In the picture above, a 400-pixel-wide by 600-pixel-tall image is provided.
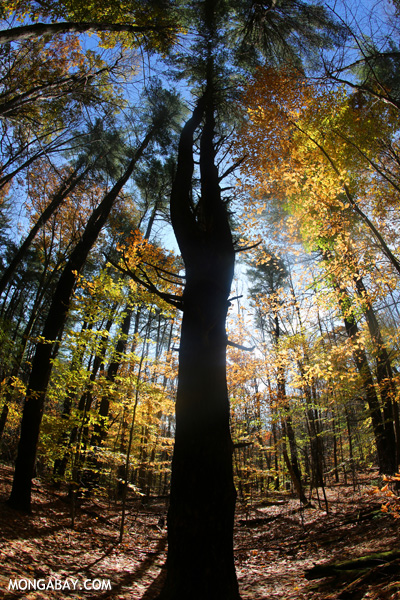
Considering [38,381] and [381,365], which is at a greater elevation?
[381,365]

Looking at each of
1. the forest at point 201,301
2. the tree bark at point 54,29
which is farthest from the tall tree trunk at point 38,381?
the tree bark at point 54,29

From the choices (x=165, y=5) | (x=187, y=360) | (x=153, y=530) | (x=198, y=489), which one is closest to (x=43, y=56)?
(x=165, y=5)

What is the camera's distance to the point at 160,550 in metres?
5.62

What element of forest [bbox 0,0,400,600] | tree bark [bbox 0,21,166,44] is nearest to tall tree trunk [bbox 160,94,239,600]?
forest [bbox 0,0,400,600]

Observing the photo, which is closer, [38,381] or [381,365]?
[38,381]

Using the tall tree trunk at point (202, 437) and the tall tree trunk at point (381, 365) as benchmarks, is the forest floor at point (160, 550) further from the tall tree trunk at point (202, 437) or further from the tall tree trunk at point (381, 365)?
the tall tree trunk at point (381, 365)

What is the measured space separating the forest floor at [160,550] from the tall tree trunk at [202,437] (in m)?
1.35

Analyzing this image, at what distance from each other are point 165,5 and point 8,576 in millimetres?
7963

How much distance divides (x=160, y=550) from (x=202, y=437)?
5539 mm

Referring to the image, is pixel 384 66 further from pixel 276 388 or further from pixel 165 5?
pixel 276 388

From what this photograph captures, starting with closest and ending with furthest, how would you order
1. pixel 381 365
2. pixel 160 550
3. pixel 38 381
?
pixel 160 550
pixel 38 381
pixel 381 365

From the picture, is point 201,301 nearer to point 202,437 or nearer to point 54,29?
point 202,437

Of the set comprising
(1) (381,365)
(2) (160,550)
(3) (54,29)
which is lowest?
(2) (160,550)

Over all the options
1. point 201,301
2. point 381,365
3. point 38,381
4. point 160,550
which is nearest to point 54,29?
point 201,301
